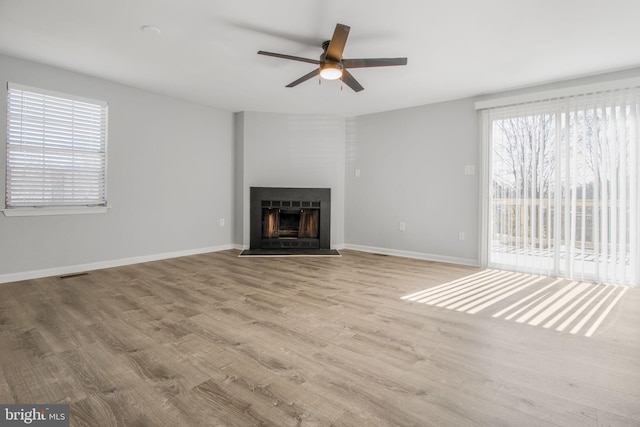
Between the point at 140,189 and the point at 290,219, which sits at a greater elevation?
the point at 140,189

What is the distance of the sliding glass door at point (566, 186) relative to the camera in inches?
137

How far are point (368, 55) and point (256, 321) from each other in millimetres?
2730

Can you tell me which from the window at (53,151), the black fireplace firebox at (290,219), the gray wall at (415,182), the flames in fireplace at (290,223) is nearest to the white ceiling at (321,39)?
the window at (53,151)

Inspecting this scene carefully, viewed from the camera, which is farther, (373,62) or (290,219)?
(290,219)

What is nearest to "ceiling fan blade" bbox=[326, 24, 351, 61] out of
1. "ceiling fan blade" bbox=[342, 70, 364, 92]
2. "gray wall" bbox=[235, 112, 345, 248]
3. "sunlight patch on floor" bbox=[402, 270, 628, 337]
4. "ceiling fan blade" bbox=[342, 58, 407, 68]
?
"ceiling fan blade" bbox=[342, 58, 407, 68]

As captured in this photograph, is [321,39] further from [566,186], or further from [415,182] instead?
[566,186]

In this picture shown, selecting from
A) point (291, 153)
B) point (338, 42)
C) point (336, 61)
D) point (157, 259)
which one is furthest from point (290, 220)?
point (338, 42)

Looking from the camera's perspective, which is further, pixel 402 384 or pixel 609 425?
pixel 402 384

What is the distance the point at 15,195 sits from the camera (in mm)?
3402

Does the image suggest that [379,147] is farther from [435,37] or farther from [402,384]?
[402,384]

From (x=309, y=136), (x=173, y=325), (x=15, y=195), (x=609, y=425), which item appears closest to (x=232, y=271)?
(x=173, y=325)

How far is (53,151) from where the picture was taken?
3.65 m

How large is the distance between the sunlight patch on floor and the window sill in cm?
383

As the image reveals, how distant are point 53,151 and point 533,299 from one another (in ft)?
17.5
